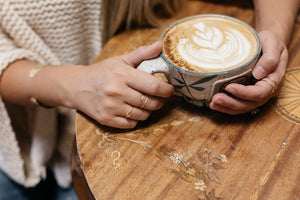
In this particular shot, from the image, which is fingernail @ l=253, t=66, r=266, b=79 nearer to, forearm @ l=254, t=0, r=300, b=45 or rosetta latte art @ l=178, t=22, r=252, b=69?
rosetta latte art @ l=178, t=22, r=252, b=69

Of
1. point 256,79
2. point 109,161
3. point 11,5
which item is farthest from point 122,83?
point 11,5

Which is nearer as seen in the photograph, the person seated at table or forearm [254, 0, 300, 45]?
the person seated at table

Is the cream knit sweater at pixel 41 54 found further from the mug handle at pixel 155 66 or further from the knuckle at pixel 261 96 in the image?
the knuckle at pixel 261 96

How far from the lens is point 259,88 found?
1.96 feet

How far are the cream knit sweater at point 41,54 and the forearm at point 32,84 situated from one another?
27 millimetres

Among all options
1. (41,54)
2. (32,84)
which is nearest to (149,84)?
(32,84)

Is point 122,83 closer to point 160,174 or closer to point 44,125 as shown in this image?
point 160,174

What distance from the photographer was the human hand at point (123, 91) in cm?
59

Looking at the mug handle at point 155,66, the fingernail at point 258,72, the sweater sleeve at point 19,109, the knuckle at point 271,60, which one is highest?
the mug handle at point 155,66

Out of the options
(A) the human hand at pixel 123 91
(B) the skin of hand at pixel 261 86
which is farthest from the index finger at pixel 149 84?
(B) the skin of hand at pixel 261 86

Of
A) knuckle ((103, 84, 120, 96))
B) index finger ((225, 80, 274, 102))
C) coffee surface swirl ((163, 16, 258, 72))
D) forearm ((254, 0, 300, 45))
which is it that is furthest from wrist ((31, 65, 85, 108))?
forearm ((254, 0, 300, 45))

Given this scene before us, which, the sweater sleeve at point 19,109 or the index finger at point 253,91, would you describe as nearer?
the index finger at point 253,91

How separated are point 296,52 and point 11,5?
2.49ft

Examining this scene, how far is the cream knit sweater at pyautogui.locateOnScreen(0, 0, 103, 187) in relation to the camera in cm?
79
